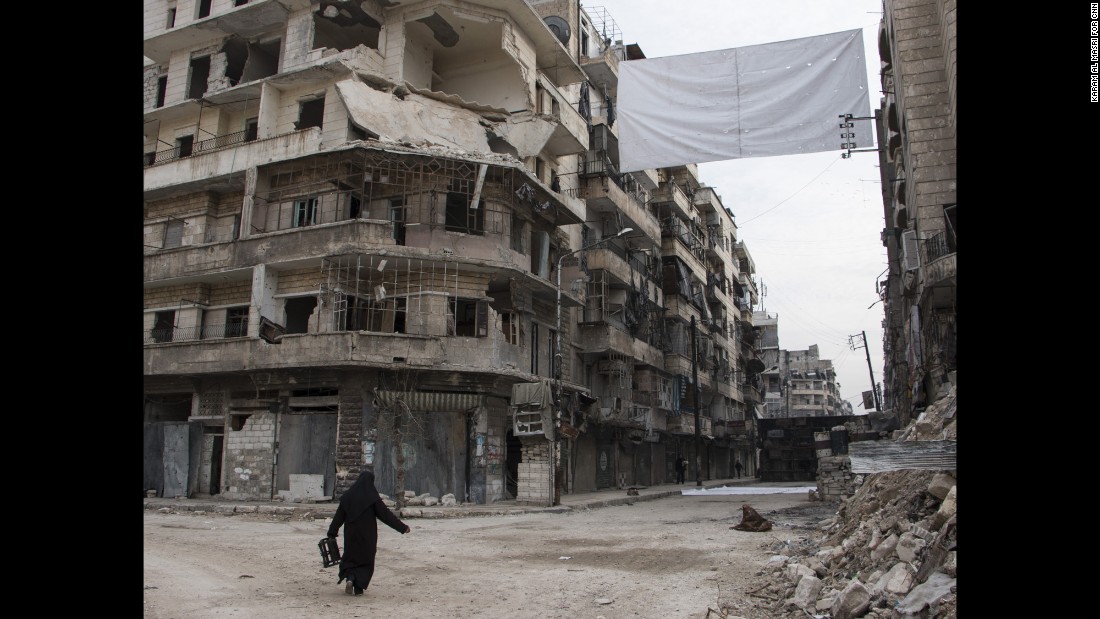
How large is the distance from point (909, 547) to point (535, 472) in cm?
1650

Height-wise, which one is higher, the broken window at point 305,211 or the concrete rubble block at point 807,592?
the broken window at point 305,211

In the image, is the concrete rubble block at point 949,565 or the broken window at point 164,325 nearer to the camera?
the concrete rubble block at point 949,565

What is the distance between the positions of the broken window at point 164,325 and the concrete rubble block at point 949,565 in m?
24.9

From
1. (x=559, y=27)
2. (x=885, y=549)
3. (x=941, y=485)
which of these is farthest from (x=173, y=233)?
(x=941, y=485)

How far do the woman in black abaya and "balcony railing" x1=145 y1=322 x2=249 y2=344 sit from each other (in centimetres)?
1731

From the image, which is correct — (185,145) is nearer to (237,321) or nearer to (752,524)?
(237,321)

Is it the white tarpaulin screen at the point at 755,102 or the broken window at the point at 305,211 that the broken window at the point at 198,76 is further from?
the white tarpaulin screen at the point at 755,102

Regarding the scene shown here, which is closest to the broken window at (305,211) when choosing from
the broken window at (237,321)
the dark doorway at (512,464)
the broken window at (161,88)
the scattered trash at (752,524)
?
the broken window at (237,321)

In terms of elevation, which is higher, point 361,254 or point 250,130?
point 250,130

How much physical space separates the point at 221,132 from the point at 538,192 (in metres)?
11.9

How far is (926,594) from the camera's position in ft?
18.2

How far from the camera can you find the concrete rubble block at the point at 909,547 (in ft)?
22.1

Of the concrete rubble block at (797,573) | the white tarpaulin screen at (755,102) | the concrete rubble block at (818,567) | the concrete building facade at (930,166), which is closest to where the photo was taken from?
the concrete rubble block at (797,573)
